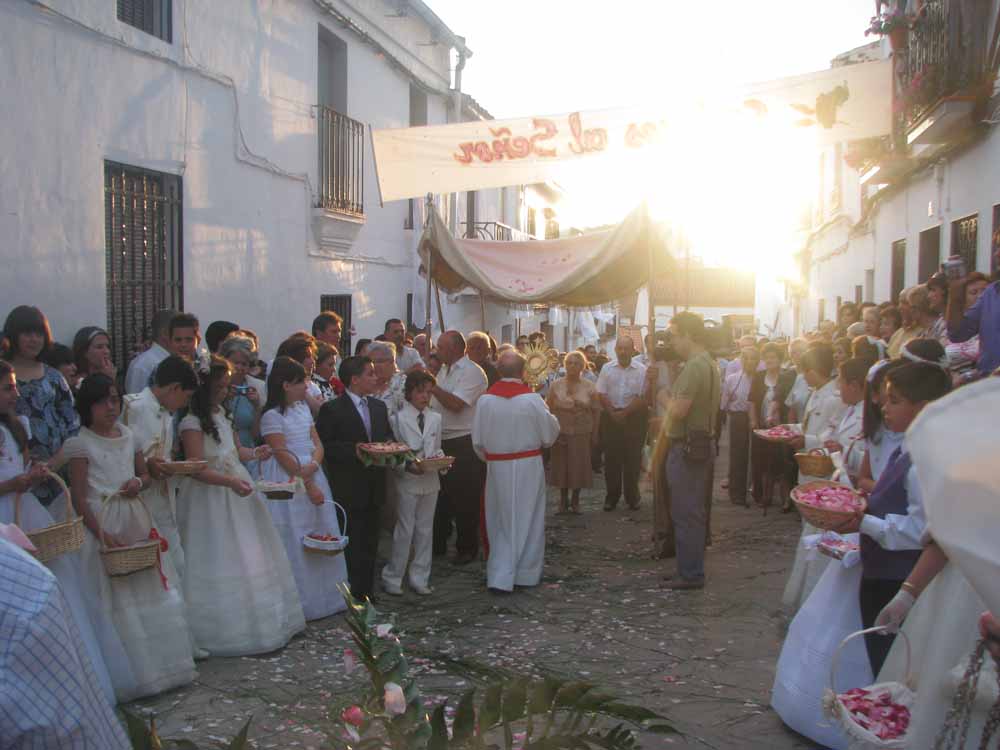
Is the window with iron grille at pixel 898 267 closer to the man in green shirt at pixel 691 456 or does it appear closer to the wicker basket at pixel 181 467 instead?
the man in green shirt at pixel 691 456

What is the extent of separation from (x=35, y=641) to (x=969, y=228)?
1153cm

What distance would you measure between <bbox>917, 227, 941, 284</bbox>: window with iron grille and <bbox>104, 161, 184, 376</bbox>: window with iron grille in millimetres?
9460

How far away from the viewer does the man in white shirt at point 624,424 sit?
35.9ft

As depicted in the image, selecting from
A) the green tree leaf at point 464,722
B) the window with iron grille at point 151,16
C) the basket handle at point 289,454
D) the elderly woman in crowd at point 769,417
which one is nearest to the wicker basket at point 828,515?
the green tree leaf at point 464,722

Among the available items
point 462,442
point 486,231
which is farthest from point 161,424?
point 486,231

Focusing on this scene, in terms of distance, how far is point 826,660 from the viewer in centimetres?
461

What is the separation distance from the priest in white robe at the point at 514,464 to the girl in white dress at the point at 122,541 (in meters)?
2.74

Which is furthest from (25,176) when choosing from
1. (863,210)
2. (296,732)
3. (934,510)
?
(863,210)

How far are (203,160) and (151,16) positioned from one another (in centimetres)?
143

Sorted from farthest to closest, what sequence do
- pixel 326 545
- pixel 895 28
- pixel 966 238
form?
pixel 895 28, pixel 966 238, pixel 326 545

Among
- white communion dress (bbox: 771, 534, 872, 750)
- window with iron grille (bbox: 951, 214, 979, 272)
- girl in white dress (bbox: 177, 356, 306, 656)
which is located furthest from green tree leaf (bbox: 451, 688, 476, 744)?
window with iron grille (bbox: 951, 214, 979, 272)

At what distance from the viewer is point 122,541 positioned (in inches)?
207

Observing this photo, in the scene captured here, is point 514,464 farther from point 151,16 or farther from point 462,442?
point 151,16

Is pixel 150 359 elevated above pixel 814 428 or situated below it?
above
